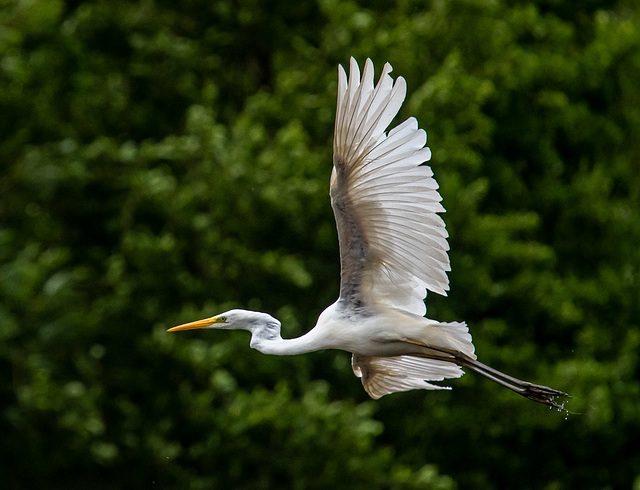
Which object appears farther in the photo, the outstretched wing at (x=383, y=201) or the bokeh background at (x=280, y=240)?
the bokeh background at (x=280, y=240)

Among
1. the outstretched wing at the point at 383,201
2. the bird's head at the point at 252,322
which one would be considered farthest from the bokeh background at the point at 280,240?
the outstretched wing at the point at 383,201

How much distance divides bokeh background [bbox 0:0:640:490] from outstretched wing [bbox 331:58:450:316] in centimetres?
466

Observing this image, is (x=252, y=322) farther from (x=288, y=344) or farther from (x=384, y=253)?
(x=384, y=253)

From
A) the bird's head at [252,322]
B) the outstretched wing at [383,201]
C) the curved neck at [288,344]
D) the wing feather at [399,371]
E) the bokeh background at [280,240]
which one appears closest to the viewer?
the outstretched wing at [383,201]

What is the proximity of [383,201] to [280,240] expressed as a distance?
21.7 feet

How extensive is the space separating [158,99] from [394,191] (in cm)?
896

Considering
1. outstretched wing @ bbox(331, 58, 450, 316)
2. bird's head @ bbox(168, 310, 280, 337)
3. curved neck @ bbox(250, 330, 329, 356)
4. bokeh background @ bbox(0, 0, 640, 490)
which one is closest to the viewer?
outstretched wing @ bbox(331, 58, 450, 316)

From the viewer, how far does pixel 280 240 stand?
12.8 m

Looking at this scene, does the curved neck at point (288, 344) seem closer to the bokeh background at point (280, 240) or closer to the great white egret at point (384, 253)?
the great white egret at point (384, 253)

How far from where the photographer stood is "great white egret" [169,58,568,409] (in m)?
5.95

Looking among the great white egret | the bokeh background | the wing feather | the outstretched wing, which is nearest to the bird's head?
the great white egret

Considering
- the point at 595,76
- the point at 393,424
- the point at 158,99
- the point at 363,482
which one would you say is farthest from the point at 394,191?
the point at 595,76

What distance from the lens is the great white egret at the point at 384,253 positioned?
5.95m

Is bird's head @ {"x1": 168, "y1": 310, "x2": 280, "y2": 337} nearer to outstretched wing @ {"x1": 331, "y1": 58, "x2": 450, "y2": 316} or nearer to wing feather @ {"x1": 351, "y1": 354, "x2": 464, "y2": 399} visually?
outstretched wing @ {"x1": 331, "y1": 58, "x2": 450, "y2": 316}
